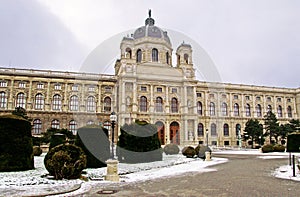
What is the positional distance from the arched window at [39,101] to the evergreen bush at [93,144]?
1421 inches

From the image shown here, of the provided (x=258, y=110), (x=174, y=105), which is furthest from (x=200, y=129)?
(x=258, y=110)

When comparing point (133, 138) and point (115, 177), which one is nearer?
point (115, 177)

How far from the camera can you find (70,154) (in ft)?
38.0

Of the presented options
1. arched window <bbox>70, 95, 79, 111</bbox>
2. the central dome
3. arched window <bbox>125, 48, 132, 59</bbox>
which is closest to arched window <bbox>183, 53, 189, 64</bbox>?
the central dome

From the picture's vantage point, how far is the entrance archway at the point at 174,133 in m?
48.4

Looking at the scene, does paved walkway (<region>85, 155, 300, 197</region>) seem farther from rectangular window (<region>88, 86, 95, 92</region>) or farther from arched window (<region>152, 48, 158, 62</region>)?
arched window (<region>152, 48, 158, 62</region>)


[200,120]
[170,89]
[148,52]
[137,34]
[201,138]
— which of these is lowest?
[201,138]

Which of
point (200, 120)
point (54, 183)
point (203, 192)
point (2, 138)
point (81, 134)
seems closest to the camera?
point (203, 192)

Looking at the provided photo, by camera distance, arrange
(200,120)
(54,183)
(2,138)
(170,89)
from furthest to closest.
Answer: (200,120) < (170,89) < (2,138) < (54,183)

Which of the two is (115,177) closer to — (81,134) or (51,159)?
(51,159)

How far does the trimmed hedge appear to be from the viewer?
1277cm

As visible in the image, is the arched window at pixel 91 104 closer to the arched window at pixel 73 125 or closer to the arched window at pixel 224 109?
the arched window at pixel 73 125

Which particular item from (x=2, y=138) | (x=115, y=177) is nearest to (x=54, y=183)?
(x=115, y=177)

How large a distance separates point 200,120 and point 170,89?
33.5ft
